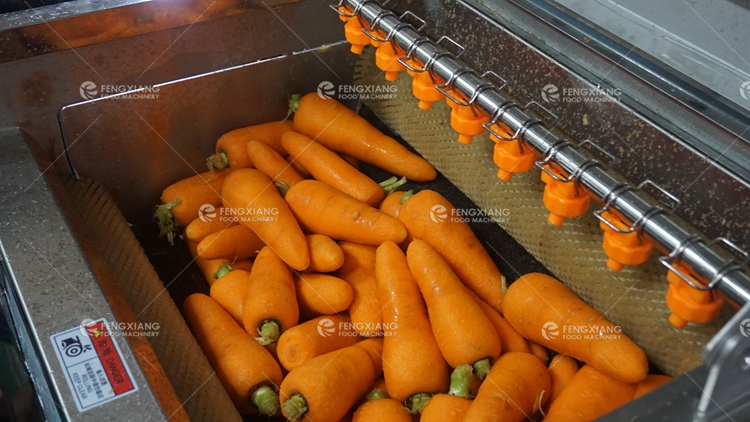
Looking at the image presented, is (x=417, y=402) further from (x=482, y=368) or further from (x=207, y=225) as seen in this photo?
(x=207, y=225)

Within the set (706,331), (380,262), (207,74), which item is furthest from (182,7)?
(706,331)

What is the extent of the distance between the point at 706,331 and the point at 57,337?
0.99 meters

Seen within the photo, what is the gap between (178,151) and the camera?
1624mm

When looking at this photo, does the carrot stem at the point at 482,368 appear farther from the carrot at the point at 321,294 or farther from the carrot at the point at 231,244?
the carrot at the point at 231,244

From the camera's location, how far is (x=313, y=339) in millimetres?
1256

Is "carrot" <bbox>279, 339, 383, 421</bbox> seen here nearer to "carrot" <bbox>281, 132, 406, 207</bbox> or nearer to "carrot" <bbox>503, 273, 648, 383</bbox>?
"carrot" <bbox>503, 273, 648, 383</bbox>

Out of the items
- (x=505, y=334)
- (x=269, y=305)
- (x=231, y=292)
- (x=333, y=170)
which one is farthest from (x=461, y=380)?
(x=333, y=170)

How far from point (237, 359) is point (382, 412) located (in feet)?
0.95

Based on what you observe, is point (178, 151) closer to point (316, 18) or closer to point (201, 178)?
point (201, 178)
